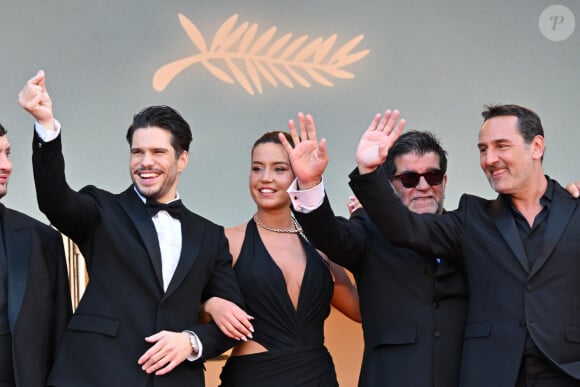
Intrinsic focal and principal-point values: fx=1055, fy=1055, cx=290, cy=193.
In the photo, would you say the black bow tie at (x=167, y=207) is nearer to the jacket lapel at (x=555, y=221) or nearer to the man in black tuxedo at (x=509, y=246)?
the man in black tuxedo at (x=509, y=246)

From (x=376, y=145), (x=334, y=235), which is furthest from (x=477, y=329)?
(x=376, y=145)

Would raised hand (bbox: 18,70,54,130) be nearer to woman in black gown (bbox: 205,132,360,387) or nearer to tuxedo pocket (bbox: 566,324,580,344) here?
woman in black gown (bbox: 205,132,360,387)

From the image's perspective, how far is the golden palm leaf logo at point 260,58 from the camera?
5391mm

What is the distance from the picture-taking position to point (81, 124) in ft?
17.4

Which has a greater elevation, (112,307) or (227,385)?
(112,307)

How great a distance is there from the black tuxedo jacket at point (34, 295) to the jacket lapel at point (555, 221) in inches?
62.1

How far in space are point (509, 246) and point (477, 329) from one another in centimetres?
30

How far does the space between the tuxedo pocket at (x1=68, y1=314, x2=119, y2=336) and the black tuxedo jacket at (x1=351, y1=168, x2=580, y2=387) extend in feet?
3.01

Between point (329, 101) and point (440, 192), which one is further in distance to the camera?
point (329, 101)

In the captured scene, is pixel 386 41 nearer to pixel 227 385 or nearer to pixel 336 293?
pixel 336 293

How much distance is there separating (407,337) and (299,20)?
233cm

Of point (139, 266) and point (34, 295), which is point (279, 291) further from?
point (34, 295)

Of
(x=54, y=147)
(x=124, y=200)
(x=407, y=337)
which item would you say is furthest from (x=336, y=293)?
(x=54, y=147)

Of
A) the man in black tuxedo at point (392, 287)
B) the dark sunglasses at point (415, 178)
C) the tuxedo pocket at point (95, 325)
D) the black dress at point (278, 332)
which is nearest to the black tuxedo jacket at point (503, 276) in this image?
the man in black tuxedo at point (392, 287)
